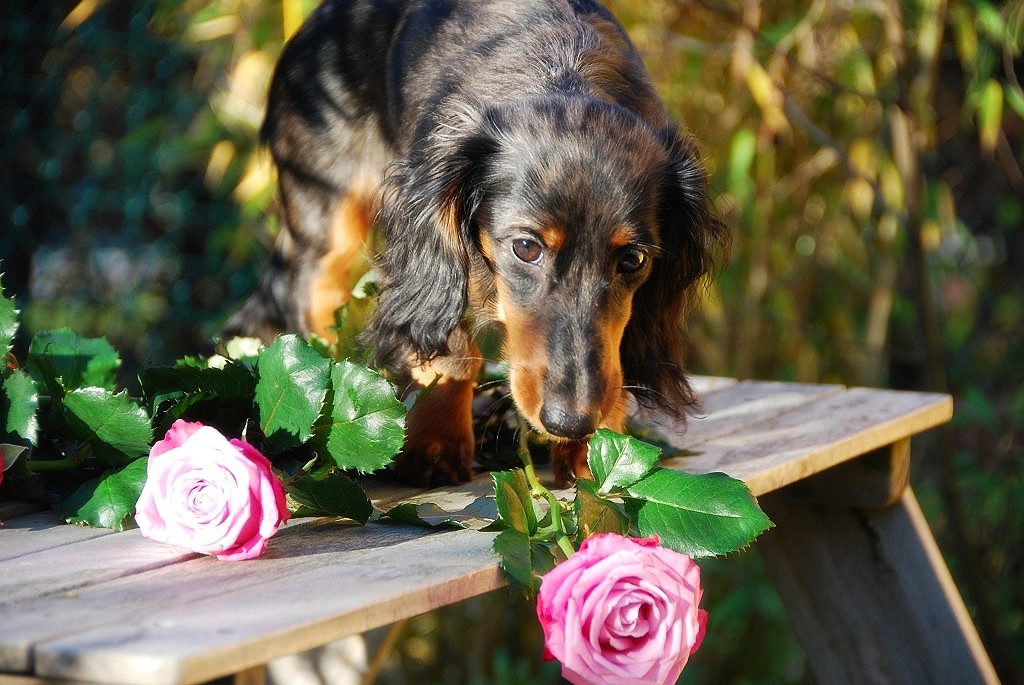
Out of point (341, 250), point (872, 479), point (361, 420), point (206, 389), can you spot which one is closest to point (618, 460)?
point (361, 420)

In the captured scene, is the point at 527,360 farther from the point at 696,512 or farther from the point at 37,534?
the point at 37,534

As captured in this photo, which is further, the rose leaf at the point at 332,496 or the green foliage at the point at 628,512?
the rose leaf at the point at 332,496

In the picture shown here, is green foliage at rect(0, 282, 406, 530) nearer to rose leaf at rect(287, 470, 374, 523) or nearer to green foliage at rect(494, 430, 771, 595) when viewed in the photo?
rose leaf at rect(287, 470, 374, 523)

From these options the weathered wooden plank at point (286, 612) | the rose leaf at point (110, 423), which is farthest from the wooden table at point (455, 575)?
the rose leaf at point (110, 423)

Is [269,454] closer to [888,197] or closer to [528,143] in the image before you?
[528,143]

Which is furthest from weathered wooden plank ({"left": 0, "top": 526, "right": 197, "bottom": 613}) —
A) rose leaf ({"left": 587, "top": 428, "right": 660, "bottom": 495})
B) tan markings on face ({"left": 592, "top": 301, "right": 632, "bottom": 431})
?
tan markings on face ({"left": 592, "top": 301, "right": 632, "bottom": 431})

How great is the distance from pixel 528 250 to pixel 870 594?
3.28ft

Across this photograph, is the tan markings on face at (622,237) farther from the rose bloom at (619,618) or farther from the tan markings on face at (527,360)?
the rose bloom at (619,618)

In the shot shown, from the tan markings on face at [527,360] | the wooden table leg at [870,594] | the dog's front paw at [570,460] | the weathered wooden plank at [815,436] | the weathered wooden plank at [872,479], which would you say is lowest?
the wooden table leg at [870,594]

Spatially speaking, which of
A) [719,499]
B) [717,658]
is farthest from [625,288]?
[717,658]

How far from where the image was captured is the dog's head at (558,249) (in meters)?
1.60

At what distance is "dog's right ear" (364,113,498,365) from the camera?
182cm

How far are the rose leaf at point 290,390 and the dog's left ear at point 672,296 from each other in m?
0.63

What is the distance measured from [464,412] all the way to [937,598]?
3.10 ft
